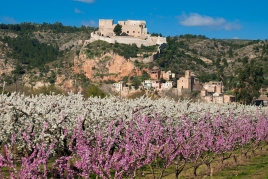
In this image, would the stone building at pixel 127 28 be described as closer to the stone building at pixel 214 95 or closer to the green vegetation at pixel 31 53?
the green vegetation at pixel 31 53

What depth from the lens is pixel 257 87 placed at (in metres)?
59.7

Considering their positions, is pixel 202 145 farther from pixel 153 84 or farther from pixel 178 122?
pixel 153 84

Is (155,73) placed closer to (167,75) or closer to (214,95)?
(167,75)

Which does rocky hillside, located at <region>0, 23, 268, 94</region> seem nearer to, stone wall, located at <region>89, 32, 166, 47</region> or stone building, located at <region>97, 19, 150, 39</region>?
stone wall, located at <region>89, 32, 166, 47</region>

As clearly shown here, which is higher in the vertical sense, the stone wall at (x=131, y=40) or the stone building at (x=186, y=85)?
the stone wall at (x=131, y=40)

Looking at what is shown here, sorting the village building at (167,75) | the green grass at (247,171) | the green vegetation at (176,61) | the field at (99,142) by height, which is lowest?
the green grass at (247,171)

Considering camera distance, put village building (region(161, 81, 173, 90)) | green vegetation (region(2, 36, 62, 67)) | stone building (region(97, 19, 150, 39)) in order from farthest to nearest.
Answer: stone building (region(97, 19, 150, 39)), green vegetation (region(2, 36, 62, 67)), village building (region(161, 81, 173, 90))

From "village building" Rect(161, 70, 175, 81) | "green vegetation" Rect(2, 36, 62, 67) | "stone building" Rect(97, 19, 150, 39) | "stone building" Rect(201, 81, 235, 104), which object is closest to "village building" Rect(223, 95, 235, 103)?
"stone building" Rect(201, 81, 235, 104)

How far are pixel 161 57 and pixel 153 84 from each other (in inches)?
882

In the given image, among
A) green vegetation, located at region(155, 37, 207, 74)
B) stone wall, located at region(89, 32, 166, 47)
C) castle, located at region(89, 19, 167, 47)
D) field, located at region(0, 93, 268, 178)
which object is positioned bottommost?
field, located at region(0, 93, 268, 178)

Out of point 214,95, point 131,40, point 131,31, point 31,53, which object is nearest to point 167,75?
point 214,95

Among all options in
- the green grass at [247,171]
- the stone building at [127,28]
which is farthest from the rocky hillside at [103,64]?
the green grass at [247,171]

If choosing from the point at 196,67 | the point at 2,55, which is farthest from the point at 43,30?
the point at 196,67

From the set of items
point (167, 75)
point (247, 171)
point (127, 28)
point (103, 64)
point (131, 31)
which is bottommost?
point (247, 171)
